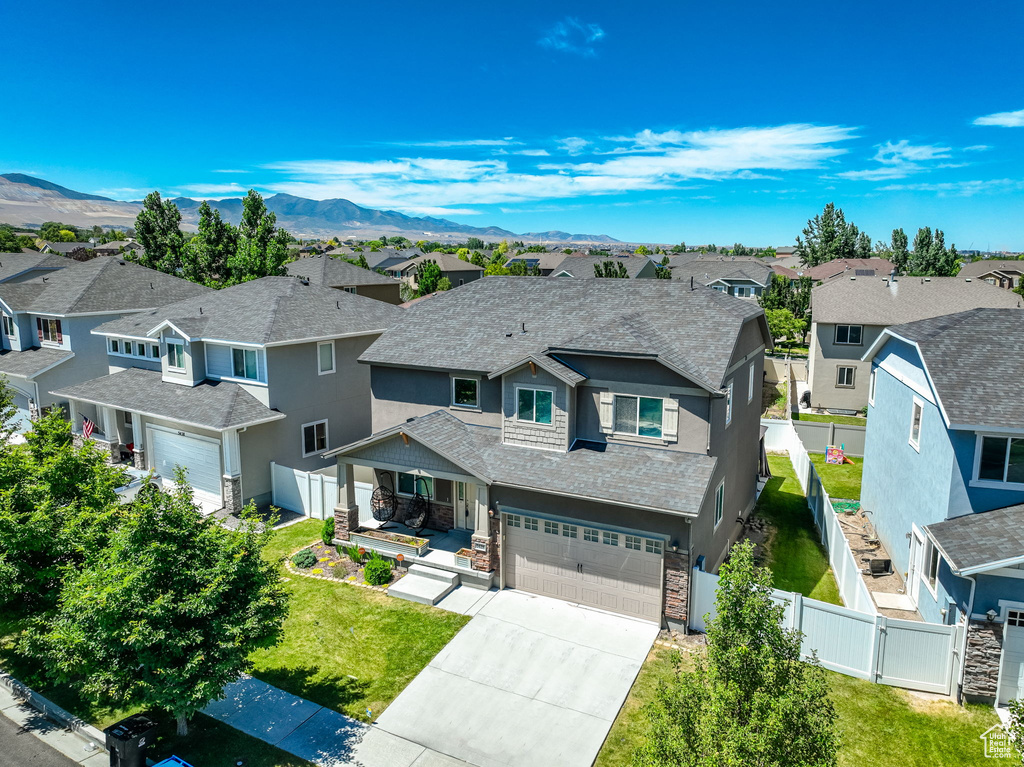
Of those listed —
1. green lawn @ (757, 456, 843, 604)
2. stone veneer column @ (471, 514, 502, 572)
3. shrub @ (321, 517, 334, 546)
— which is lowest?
green lawn @ (757, 456, 843, 604)

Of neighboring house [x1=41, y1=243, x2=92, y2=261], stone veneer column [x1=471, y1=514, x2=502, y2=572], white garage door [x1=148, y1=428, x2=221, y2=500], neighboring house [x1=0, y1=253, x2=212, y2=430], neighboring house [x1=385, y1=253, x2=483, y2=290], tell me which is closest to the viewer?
stone veneer column [x1=471, y1=514, x2=502, y2=572]

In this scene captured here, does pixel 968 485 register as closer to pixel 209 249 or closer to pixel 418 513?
pixel 418 513

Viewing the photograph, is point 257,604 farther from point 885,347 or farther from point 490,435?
point 885,347

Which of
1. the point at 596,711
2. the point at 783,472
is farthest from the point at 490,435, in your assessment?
the point at 783,472

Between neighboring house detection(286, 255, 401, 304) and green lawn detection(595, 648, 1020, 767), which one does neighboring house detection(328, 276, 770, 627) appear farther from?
neighboring house detection(286, 255, 401, 304)

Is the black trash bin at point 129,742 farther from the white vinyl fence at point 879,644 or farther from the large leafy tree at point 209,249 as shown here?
the large leafy tree at point 209,249

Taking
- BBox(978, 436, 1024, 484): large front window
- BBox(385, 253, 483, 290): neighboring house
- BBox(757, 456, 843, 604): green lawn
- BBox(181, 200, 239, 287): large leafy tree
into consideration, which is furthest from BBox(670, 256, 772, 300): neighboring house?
BBox(978, 436, 1024, 484): large front window

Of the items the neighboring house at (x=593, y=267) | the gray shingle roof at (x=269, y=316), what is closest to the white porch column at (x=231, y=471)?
the gray shingle roof at (x=269, y=316)
